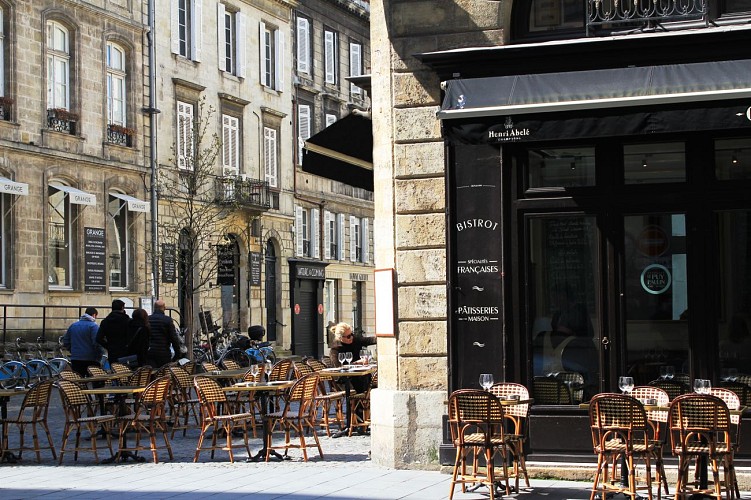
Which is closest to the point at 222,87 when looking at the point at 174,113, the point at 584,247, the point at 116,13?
the point at 174,113

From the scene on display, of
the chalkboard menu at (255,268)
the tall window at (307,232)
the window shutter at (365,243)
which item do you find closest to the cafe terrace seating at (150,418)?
the chalkboard menu at (255,268)

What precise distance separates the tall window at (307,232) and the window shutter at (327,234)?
0.43 m

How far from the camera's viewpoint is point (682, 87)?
1084 cm

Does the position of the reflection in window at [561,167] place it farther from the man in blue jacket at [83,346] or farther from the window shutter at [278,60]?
the window shutter at [278,60]

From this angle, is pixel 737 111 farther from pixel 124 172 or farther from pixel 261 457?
pixel 124 172

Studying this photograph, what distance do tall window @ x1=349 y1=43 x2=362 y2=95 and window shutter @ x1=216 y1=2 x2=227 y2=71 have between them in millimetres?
9975

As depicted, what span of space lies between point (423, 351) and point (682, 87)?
3.45m

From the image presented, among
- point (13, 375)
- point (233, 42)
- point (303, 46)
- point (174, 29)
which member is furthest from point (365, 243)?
point (13, 375)

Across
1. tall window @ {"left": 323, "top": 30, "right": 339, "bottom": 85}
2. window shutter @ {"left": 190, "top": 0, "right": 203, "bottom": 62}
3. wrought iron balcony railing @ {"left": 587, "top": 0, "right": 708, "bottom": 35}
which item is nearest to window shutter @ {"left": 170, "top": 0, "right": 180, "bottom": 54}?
window shutter @ {"left": 190, "top": 0, "right": 203, "bottom": 62}

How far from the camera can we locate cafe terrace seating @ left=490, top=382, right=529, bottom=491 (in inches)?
423

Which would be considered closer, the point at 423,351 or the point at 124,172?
the point at 423,351

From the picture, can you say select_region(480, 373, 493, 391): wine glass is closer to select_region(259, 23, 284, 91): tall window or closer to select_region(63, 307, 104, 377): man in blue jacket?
select_region(63, 307, 104, 377): man in blue jacket

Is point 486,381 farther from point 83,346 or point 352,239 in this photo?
point 352,239

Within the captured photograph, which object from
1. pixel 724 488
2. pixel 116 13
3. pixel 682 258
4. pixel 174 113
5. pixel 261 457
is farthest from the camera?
pixel 174 113
